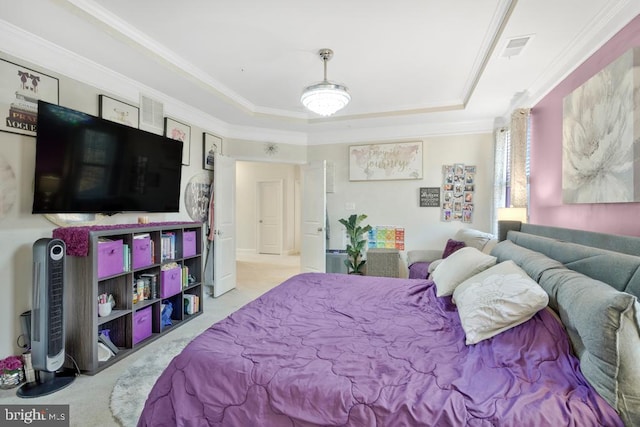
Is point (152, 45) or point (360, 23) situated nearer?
point (360, 23)

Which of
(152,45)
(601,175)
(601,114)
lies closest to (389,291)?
(601,175)

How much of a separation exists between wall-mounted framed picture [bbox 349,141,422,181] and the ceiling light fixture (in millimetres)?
2235

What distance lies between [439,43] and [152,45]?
249 cm

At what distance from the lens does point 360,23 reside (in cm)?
234

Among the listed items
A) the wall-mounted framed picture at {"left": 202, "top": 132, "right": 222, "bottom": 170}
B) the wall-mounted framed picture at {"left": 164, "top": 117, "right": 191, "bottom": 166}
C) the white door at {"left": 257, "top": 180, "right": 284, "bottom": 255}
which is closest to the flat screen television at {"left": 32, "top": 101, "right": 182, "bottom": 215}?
the wall-mounted framed picture at {"left": 164, "top": 117, "right": 191, "bottom": 166}

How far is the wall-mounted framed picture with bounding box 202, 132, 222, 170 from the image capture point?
422 centimetres

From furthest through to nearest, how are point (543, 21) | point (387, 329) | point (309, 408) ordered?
point (543, 21)
point (387, 329)
point (309, 408)

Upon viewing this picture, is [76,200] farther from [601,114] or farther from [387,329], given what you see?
[601,114]

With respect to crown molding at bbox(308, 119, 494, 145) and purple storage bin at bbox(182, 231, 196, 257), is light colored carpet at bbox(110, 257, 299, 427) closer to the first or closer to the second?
purple storage bin at bbox(182, 231, 196, 257)

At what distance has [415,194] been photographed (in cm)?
479

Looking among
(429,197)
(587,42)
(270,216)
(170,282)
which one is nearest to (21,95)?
(170,282)

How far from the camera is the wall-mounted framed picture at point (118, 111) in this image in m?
2.81

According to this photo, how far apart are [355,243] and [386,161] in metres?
1.43

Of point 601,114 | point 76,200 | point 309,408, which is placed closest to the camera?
point 309,408
